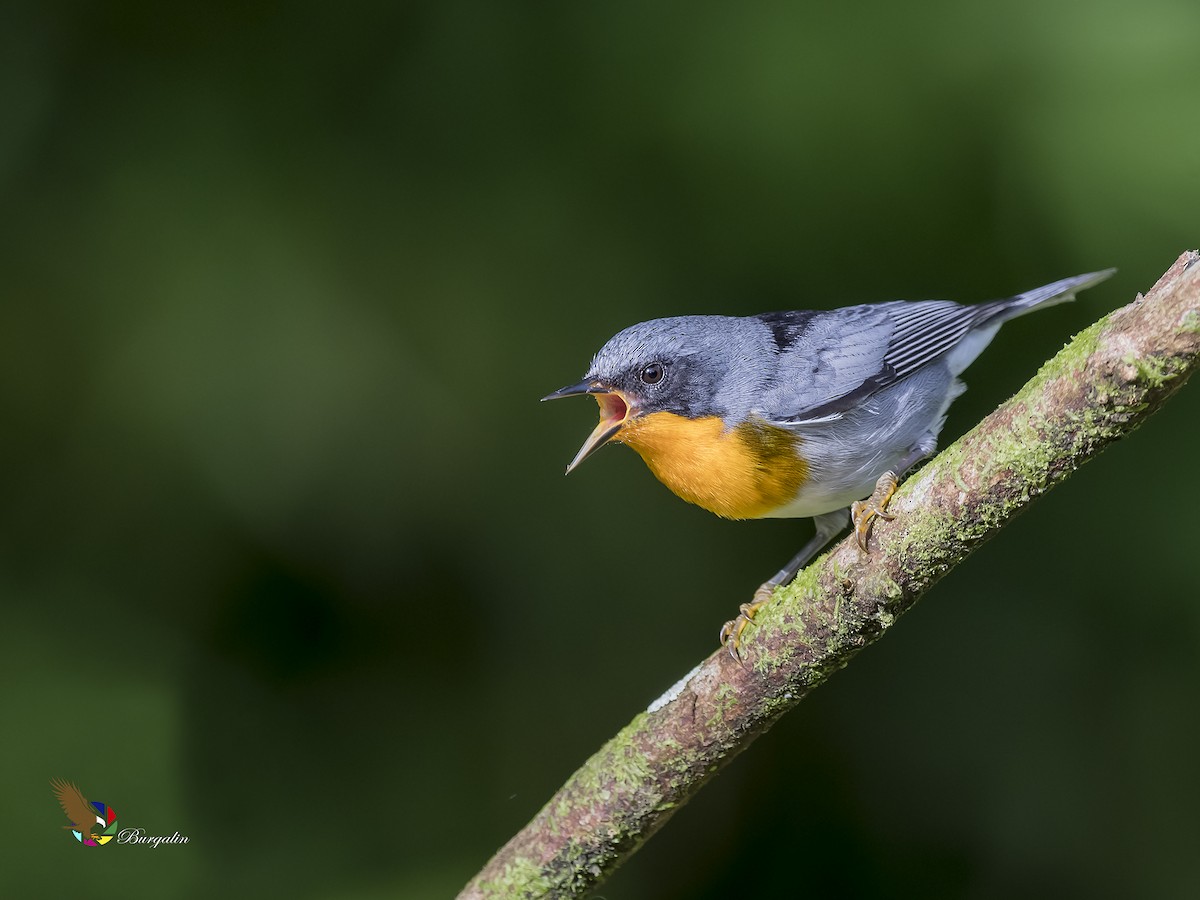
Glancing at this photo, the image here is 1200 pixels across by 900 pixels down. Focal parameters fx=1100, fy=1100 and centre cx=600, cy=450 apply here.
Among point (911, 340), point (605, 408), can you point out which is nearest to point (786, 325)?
point (911, 340)

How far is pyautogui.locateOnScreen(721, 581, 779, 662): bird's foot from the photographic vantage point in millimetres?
2729

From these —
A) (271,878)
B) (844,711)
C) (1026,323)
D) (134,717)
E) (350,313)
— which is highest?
(350,313)

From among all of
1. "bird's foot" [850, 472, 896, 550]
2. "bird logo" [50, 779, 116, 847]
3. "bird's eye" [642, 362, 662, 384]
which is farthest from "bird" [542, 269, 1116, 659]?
"bird logo" [50, 779, 116, 847]

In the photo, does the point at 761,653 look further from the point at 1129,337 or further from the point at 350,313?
the point at 350,313

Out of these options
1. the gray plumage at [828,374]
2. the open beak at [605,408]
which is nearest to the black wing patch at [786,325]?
the gray plumage at [828,374]

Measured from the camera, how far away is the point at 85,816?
403 cm

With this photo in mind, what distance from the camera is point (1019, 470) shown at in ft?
6.89

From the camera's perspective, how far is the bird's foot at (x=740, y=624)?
2.73m

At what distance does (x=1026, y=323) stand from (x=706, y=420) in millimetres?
1665

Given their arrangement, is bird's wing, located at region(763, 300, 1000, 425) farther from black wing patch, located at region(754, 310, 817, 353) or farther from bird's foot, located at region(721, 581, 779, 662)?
bird's foot, located at region(721, 581, 779, 662)

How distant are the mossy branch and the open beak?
2.69 feet

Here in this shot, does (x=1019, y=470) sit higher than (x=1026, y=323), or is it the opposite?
(x=1019, y=470)

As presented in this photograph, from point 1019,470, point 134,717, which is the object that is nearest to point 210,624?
point 134,717

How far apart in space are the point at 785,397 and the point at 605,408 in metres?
0.58
